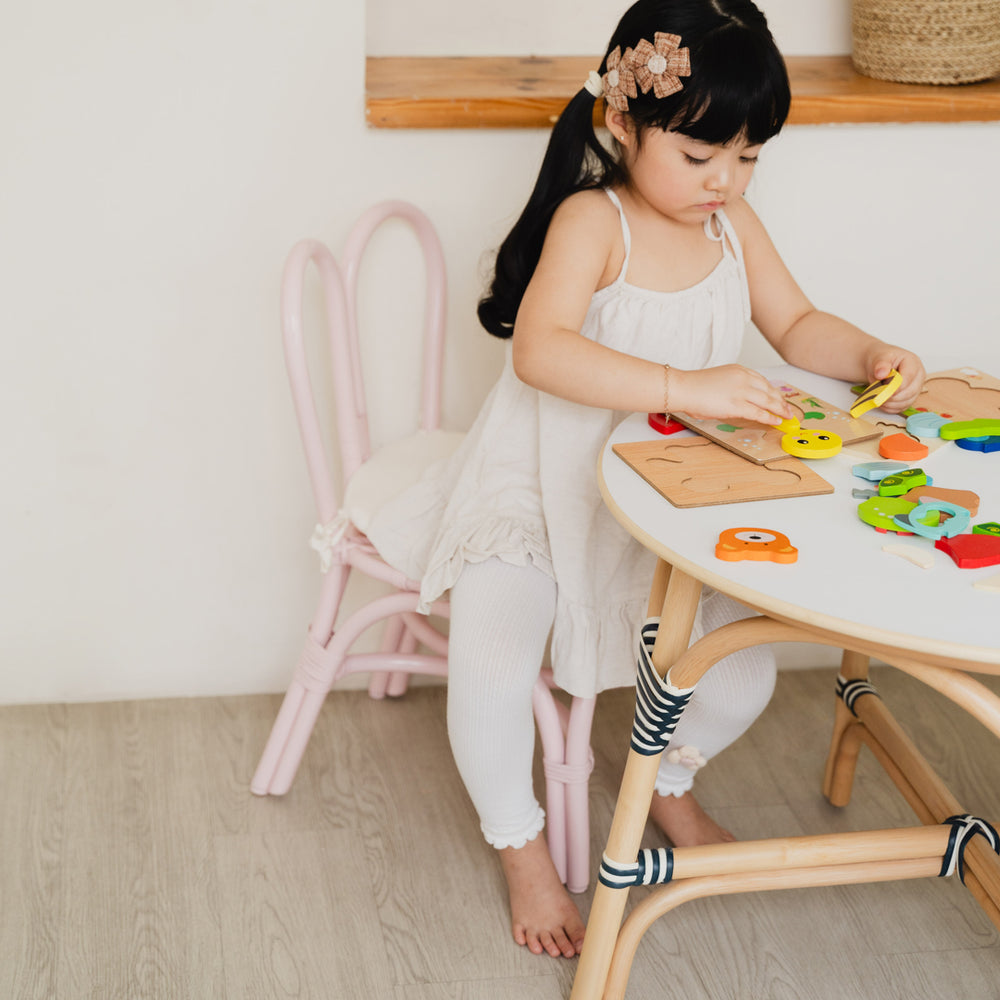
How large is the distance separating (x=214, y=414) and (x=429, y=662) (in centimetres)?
44

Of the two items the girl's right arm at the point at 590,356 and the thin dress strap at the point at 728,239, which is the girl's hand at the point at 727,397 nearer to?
the girl's right arm at the point at 590,356

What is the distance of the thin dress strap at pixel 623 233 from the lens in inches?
47.1

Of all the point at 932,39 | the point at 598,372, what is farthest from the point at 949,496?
the point at 932,39

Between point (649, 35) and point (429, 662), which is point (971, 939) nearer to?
point (429, 662)

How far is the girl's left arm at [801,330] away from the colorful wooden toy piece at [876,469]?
16cm

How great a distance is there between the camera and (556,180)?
4.03 feet

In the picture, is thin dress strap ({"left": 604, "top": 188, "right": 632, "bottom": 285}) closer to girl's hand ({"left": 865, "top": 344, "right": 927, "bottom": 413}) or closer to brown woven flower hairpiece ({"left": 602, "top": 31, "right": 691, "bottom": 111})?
brown woven flower hairpiece ({"left": 602, "top": 31, "right": 691, "bottom": 111})

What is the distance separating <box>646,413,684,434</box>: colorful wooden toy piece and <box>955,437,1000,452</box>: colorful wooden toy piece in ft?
0.83

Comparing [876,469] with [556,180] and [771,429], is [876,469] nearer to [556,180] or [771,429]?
[771,429]

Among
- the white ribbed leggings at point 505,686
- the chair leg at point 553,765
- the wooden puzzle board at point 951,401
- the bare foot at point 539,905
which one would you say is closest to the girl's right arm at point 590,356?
the wooden puzzle board at point 951,401

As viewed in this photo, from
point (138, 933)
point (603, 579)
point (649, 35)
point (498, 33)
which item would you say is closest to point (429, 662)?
point (603, 579)

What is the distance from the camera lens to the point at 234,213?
1419mm

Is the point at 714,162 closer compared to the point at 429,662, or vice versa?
the point at 714,162

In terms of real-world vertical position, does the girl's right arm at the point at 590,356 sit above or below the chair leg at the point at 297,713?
above
